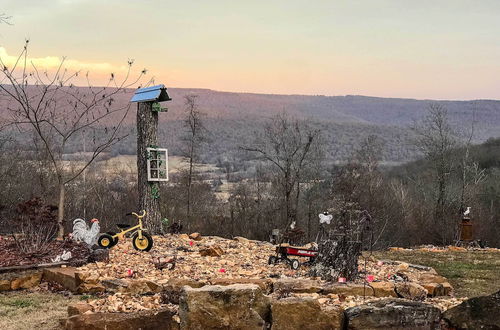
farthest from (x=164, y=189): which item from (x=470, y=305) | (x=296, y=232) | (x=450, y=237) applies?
(x=470, y=305)

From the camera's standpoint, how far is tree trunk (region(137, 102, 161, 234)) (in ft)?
43.3

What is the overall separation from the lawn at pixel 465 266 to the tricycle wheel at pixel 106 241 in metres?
6.67

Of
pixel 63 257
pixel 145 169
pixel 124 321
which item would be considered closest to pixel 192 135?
pixel 145 169

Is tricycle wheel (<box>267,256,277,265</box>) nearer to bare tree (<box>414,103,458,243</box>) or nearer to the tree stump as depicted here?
the tree stump

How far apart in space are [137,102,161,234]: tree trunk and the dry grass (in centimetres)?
433

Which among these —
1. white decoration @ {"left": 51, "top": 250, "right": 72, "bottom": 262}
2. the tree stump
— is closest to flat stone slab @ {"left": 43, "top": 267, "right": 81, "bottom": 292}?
white decoration @ {"left": 51, "top": 250, "right": 72, "bottom": 262}

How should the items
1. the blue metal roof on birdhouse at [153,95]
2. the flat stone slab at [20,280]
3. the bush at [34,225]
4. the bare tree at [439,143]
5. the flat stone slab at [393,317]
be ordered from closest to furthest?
the flat stone slab at [393,317] < the flat stone slab at [20,280] < the bush at [34,225] < the blue metal roof on birdhouse at [153,95] < the bare tree at [439,143]

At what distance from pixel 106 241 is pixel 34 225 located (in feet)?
5.21

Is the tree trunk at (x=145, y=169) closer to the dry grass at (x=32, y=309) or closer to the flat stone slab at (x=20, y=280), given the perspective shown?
the flat stone slab at (x=20, y=280)

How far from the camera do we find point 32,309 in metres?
7.96

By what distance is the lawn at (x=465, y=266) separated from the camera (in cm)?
1012

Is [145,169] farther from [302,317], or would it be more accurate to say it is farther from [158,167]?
[302,317]

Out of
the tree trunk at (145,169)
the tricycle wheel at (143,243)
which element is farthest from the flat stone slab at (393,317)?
the tree trunk at (145,169)

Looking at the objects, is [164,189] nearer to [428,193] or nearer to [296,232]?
[296,232]
